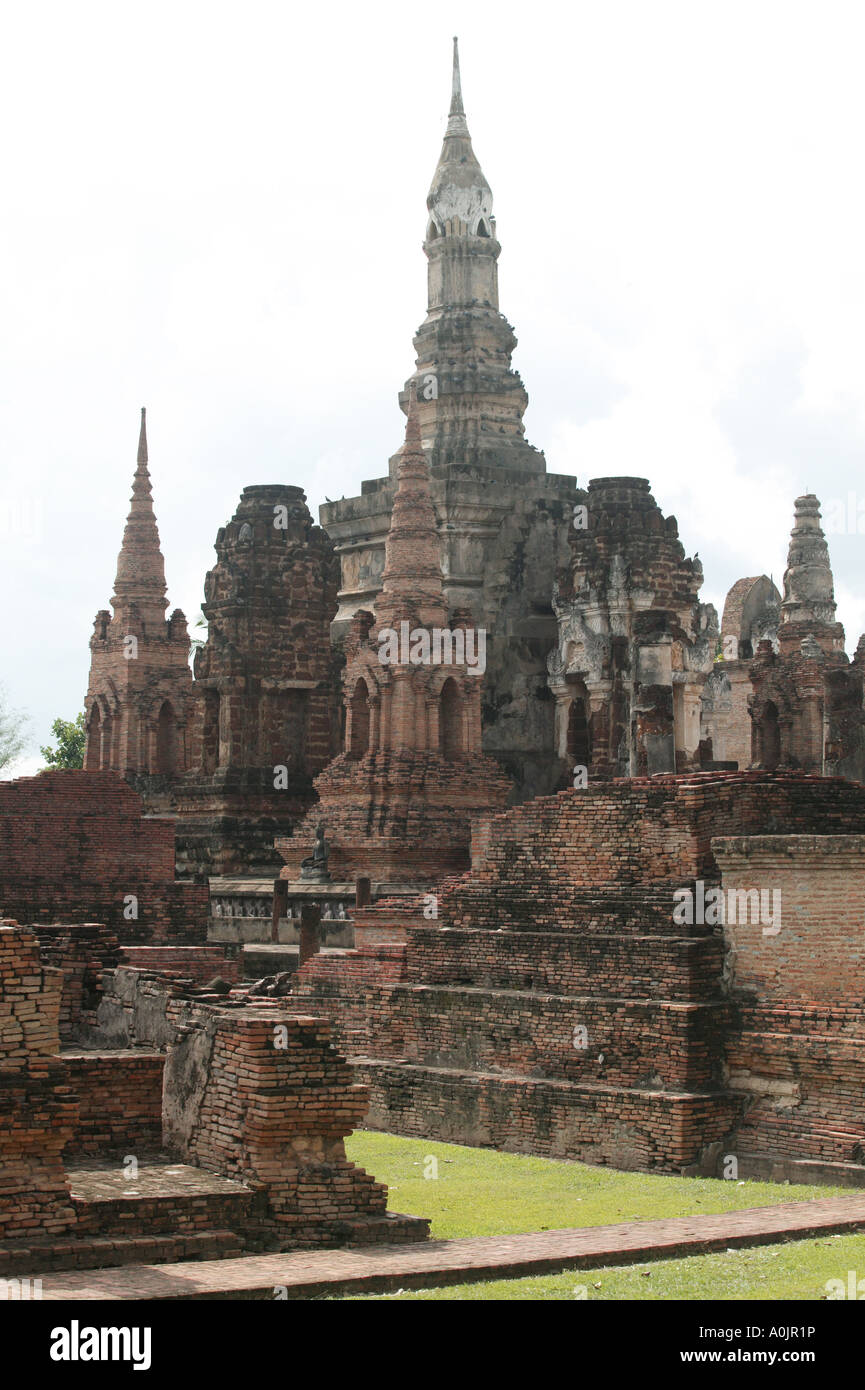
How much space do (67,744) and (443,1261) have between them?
48.7 m

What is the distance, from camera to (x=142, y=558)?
3719 cm

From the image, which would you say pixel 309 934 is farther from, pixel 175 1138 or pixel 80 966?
pixel 175 1138

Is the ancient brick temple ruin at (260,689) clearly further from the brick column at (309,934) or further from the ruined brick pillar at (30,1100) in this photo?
the ruined brick pillar at (30,1100)

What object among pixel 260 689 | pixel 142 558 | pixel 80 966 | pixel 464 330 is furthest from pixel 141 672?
pixel 80 966

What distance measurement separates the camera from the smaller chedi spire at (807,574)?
1384 inches

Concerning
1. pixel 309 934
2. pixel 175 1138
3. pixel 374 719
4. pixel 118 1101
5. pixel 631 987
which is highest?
pixel 374 719

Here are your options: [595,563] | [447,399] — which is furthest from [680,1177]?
[447,399]

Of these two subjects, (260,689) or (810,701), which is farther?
(810,701)

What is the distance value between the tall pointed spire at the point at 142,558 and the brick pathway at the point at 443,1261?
25729mm

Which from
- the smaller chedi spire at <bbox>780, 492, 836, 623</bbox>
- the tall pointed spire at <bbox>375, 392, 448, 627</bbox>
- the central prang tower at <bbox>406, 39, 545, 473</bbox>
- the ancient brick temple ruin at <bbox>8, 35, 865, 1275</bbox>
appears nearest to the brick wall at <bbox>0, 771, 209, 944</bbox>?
the ancient brick temple ruin at <bbox>8, 35, 865, 1275</bbox>

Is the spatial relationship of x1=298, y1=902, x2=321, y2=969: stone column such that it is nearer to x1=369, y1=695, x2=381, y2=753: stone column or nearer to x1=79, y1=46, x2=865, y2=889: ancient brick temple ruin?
x1=79, y1=46, x2=865, y2=889: ancient brick temple ruin
